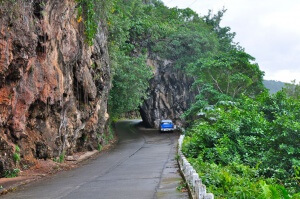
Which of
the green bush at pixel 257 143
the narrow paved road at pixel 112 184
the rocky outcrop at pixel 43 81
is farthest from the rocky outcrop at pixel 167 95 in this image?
the narrow paved road at pixel 112 184

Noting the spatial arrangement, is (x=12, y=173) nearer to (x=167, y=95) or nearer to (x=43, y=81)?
(x=43, y=81)

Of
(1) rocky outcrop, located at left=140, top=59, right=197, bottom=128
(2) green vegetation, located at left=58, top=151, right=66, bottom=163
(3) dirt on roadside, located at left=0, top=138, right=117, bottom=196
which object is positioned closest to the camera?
(3) dirt on roadside, located at left=0, top=138, right=117, bottom=196

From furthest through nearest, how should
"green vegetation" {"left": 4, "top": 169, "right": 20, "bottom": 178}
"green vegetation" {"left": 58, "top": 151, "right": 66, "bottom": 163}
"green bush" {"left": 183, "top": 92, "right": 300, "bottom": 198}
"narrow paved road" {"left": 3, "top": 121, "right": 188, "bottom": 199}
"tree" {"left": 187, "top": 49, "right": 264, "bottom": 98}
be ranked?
"tree" {"left": 187, "top": 49, "right": 264, "bottom": 98}, "green vegetation" {"left": 58, "top": 151, "right": 66, "bottom": 163}, "green bush" {"left": 183, "top": 92, "right": 300, "bottom": 198}, "green vegetation" {"left": 4, "top": 169, "right": 20, "bottom": 178}, "narrow paved road" {"left": 3, "top": 121, "right": 188, "bottom": 199}

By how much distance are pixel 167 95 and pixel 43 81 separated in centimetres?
3256

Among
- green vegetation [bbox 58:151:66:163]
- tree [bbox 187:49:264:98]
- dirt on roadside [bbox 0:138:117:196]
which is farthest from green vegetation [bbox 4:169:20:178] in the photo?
tree [bbox 187:49:264:98]

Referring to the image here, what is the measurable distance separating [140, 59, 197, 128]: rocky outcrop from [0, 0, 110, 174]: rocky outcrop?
22290 millimetres

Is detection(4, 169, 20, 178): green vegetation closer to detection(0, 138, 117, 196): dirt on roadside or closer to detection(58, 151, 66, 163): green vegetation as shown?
detection(0, 138, 117, 196): dirt on roadside

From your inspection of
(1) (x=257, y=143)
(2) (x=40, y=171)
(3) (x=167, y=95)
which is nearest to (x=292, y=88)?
(3) (x=167, y=95)

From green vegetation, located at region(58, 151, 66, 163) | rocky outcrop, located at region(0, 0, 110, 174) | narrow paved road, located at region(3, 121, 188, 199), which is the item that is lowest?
narrow paved road, located at region(3, 121, 188, 199)

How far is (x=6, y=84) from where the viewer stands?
13.4 meters

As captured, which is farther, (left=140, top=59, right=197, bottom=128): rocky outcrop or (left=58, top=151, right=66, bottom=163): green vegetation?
(left=140, top=59, right=197, bottom=128): rocky outcrop

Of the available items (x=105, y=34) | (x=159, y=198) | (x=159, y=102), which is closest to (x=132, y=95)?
(x=105, y=34)

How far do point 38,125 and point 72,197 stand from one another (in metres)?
7.82

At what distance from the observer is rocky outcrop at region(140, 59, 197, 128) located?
153 ft
